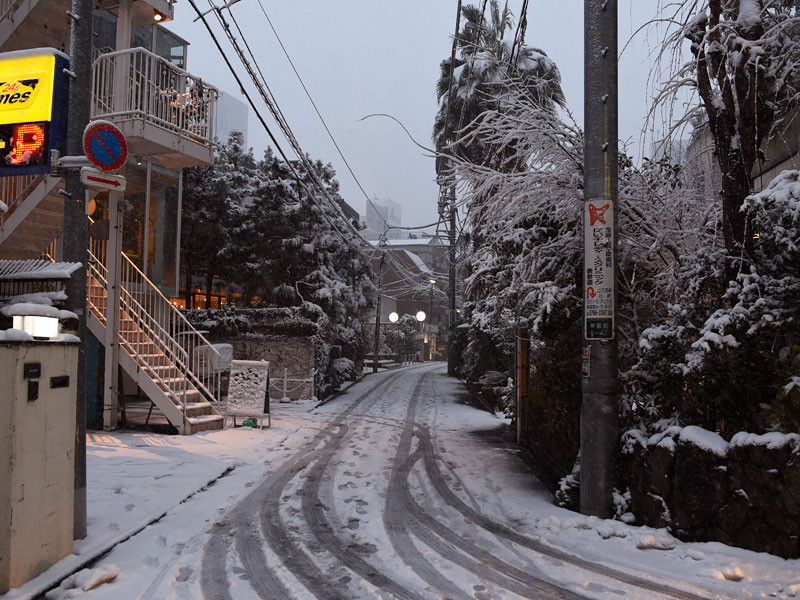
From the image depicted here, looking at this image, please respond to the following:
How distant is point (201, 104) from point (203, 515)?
8.45m

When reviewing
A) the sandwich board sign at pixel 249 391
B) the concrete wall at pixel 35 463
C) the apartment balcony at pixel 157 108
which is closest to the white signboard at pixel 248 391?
the sandwich board sign at pixel 249 391

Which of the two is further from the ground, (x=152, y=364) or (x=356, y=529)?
(x=152, y=364)

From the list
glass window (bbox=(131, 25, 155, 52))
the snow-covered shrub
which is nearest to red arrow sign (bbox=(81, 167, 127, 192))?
the snow-covered shrub

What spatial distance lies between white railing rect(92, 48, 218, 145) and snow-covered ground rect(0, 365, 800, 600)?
573 cm

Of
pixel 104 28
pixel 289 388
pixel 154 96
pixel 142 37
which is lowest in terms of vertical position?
pixel 289 388

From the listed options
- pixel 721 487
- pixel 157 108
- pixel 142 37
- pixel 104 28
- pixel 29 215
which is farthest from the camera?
pixel 142 37

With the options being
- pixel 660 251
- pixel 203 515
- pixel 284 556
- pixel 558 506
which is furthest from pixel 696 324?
pixel 203 515

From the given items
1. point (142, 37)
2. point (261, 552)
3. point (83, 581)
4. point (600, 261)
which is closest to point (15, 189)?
point (83, 581)

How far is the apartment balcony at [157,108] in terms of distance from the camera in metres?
9.68

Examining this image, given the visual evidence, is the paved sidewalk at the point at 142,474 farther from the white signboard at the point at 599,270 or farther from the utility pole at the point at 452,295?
the utility pole at the point at 452,295

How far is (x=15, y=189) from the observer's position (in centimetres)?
965

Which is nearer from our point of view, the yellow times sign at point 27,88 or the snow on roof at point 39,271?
the snow on roof at point 39,271

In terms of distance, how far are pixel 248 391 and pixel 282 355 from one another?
17.7ft

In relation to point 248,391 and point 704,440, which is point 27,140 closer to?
point 248,391
